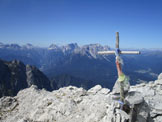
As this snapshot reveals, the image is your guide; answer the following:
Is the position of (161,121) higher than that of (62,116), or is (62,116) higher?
(62,116)

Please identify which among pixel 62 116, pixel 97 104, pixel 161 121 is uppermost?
pixel 97 104

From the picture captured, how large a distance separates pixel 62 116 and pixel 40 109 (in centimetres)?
235

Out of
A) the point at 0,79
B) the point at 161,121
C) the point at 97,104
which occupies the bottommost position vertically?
the point at 0,79

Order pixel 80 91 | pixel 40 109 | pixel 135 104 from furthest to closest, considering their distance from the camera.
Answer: pixel 80 91, pixel 40 109, pixel 135 104

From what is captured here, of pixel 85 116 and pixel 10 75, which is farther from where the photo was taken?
pixel 10 75

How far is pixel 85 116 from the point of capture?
9578mm

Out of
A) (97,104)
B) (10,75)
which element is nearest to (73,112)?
(97,104)

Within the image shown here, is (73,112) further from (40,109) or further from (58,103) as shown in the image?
(40,109)

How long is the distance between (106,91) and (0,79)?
613 ft

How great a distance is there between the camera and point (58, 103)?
39.5 ft

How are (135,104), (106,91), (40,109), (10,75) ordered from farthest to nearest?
(10,75) < (106,91) < (40,109) < (135,104)

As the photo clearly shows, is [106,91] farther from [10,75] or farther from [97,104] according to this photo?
[10,75]

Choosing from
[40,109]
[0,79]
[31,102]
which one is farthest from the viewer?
[0,79]

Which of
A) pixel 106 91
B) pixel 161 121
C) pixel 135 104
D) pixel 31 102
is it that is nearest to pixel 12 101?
pixel 31 102
